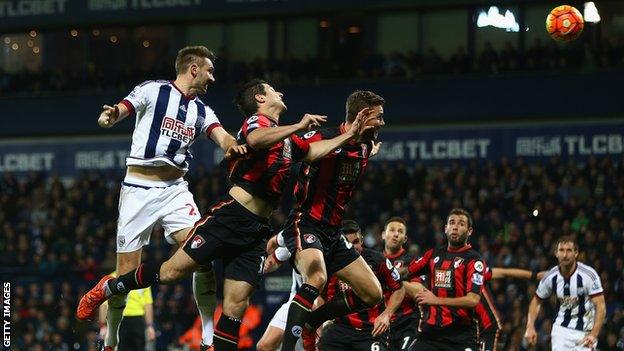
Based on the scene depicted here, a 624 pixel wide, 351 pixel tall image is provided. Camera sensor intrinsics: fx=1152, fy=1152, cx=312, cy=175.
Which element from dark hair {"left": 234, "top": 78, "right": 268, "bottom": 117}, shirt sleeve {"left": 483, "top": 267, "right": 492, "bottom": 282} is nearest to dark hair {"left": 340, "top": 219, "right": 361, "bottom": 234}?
shirt sleeve {"left": 483, "top": 267, "right": 492, "bottom": 282}

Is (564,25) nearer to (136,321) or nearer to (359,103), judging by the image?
(136,321)

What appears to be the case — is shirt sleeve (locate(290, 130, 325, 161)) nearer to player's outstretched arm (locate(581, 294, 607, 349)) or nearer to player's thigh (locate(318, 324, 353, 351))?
player's thigh (locate(318, 324, 353, 351))

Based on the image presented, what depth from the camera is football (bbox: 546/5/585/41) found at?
1562 centimetres

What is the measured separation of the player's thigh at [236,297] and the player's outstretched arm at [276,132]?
109cm

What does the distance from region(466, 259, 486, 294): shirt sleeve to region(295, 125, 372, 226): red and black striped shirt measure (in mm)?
2345

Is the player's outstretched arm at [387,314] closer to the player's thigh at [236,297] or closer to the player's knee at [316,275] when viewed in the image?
the player's knee at [316,275]

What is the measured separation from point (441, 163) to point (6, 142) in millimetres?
11991

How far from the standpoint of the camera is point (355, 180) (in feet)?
30.9

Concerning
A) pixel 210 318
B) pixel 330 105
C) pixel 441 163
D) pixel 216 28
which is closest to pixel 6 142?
pixel 216 28

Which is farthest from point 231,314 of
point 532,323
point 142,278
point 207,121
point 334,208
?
point 532,323

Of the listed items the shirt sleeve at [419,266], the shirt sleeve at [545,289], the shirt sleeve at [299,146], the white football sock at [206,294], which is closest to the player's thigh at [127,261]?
the white football sock at [206,294]

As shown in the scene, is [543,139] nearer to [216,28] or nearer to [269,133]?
[216,28]

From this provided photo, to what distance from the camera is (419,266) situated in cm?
1143

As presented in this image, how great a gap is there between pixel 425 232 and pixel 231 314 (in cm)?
1239
